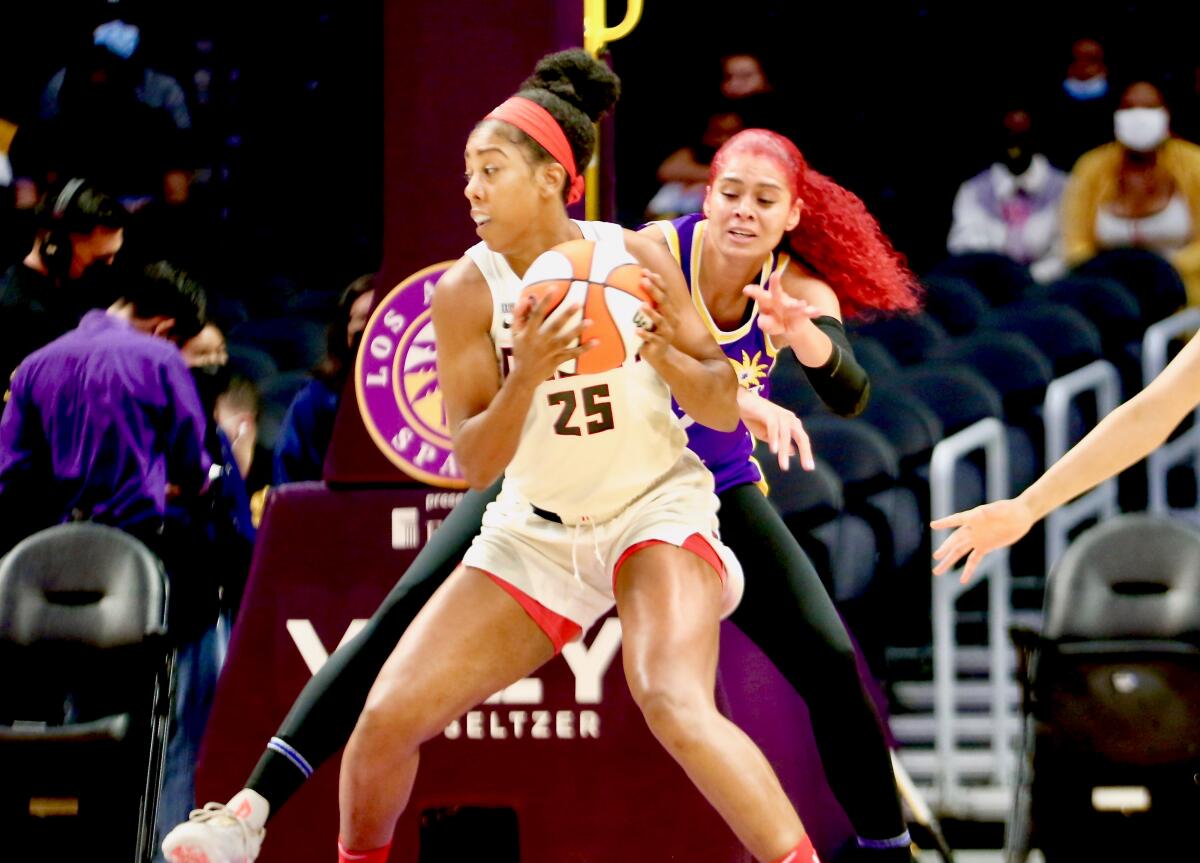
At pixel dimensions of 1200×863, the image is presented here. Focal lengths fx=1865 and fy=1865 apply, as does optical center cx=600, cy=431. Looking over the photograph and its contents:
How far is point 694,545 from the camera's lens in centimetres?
349

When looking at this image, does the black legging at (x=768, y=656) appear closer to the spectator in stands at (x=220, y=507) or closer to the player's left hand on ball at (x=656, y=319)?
the player's left hand on ball at (x=656, y=319)

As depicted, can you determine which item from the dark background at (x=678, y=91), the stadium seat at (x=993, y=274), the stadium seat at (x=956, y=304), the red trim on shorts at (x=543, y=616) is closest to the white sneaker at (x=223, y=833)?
the red trim on shorts at (x=543, y=616)

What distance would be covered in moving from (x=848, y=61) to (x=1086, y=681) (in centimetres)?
505

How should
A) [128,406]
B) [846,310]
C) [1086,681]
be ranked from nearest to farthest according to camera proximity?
[846,310]
[1086,681]
[128,406]

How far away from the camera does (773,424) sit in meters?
3.72

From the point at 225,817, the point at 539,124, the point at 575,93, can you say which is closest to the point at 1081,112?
the point at 575,93

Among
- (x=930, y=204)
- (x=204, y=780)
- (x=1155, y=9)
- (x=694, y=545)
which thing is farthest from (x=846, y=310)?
(x=1155, y=9)

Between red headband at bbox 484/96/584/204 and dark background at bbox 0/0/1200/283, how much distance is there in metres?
5.03

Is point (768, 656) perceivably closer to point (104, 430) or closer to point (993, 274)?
point (104, 430)

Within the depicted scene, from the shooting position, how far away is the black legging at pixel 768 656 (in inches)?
148

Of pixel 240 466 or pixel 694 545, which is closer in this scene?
pixel 694 545

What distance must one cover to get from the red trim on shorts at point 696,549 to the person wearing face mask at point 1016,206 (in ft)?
14.4

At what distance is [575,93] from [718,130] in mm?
4070

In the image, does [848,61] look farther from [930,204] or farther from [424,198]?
[424,198]
